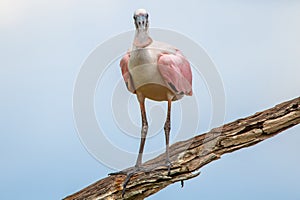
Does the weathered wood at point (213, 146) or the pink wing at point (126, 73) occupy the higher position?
the pink wing at point (126, 73)

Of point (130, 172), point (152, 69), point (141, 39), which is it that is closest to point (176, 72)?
point (152, 69)

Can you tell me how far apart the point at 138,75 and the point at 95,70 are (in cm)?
26

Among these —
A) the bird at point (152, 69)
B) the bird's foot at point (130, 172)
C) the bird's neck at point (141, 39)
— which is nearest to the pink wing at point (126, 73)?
the bird at point (152, 69)

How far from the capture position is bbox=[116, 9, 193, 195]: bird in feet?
9.29

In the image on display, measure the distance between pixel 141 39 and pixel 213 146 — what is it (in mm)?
Result: 696

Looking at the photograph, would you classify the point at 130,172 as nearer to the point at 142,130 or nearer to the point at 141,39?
Answer: the point at 142,130

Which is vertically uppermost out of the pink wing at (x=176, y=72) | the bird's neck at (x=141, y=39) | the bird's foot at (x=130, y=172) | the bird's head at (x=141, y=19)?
the bird's head at (x=141, y=19)

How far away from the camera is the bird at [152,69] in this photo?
9.29 ft

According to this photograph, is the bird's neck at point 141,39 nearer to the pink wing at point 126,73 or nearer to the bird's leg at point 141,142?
the pink wing at point 126,73

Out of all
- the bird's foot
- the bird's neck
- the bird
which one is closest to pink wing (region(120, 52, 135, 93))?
the bird

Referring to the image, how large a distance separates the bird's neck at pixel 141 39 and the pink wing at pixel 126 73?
11 centimetres

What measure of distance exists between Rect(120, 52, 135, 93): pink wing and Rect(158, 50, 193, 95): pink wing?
19 centimetres

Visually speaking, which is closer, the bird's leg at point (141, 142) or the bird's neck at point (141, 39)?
the bird's neck at point (141, 39)

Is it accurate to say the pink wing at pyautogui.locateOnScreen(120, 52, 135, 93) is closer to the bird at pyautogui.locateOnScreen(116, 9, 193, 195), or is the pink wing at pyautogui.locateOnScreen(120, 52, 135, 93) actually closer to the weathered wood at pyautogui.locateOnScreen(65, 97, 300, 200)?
the bird at pyautogui.locateOnScreen(116, 9, 193, 195)
